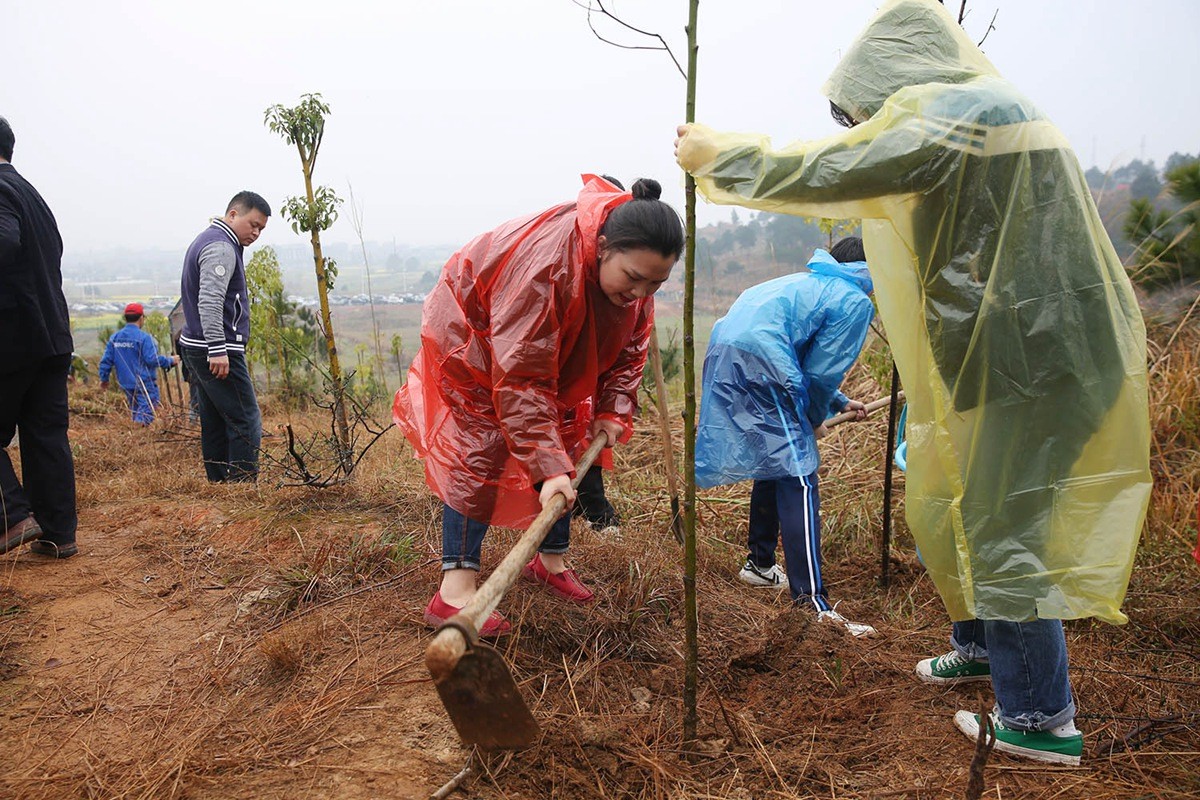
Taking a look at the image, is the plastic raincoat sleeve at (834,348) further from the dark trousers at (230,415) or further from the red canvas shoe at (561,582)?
the dark trousers at (230,415)

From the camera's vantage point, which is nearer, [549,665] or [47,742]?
[47,742]

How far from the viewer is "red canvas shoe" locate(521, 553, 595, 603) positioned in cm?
256

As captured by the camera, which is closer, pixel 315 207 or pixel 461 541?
pixel 461 541

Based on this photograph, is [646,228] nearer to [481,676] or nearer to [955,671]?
[481,676]

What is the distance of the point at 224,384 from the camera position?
4348 mm

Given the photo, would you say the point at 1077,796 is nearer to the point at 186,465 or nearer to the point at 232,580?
the point at 232,580

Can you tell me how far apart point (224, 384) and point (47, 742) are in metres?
2.74

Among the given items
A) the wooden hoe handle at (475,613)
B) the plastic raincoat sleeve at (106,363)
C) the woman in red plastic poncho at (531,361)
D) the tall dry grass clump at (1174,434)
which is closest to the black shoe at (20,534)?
the woman in red plastic poncho at (531,361)

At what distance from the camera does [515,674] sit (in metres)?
2.11

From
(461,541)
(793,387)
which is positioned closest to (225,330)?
(461,541)

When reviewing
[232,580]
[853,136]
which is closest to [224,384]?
[232,580]

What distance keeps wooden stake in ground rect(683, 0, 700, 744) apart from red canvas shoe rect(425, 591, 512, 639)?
0.63m

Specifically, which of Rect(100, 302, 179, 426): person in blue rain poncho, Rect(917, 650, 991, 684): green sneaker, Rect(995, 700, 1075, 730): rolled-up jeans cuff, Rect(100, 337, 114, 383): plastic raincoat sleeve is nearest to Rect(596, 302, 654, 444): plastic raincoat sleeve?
Rect(917, 650, 991, 684): green sneaker

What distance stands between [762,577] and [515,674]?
153cm
